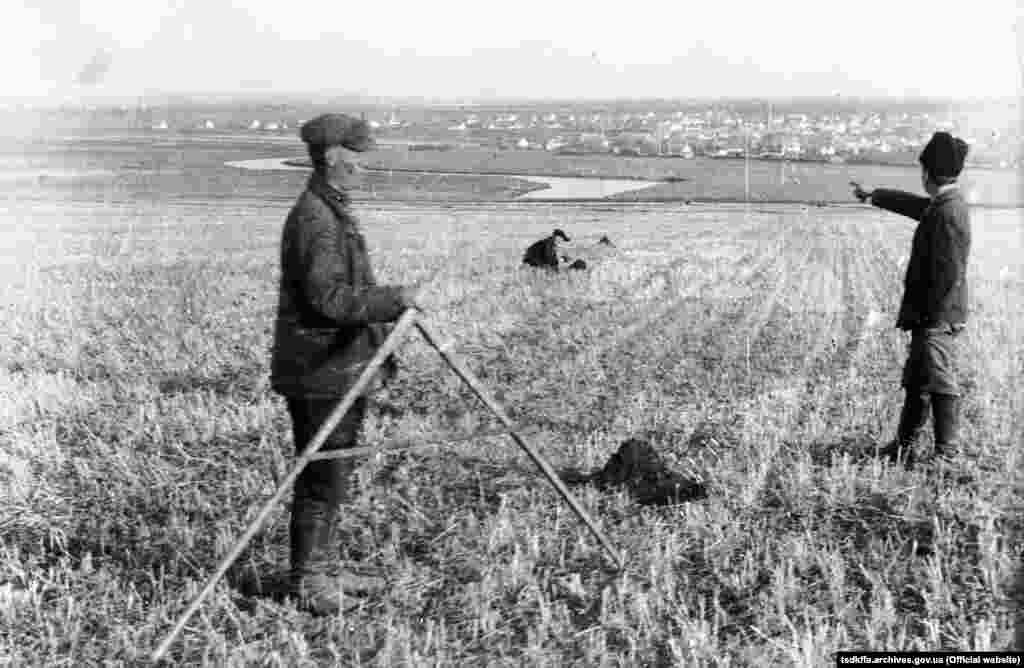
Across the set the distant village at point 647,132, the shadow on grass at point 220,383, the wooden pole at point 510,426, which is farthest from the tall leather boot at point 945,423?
the distant village at point 647,132

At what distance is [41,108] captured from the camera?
10388 centimetres

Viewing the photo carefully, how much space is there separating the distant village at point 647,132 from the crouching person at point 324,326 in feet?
124

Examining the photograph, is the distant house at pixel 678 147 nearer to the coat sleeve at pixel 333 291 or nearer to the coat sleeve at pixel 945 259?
the coat sleeve at pixel 945 259

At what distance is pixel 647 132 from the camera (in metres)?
101

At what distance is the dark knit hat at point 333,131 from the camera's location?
4375 mm

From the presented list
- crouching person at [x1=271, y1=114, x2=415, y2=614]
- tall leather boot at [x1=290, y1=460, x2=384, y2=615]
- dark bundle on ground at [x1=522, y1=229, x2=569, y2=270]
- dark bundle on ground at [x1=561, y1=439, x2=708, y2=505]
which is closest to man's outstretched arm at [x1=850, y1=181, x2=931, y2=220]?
dark bundle on ground at [x1=561, y1=439, x2=708, y2=505]

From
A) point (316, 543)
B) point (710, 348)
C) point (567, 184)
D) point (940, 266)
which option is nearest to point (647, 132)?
point (567, 184)

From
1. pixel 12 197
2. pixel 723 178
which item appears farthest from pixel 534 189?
pixel 12 197

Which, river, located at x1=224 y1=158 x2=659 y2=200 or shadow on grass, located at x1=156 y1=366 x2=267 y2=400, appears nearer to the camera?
shadow on grass, located at x1=156 y1=366 x2=267 y2=400

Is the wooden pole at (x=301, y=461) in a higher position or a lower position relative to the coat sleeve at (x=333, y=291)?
lower

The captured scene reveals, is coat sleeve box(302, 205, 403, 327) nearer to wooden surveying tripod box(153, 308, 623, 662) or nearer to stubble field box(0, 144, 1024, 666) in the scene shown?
wooden surveying tripod box(153, 308, 623, 662)

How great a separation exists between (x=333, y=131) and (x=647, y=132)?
99747 mm

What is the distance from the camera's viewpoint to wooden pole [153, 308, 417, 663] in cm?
404

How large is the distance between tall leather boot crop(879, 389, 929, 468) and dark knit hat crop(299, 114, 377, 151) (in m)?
3.83
